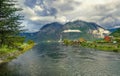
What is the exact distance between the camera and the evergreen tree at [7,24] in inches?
1961

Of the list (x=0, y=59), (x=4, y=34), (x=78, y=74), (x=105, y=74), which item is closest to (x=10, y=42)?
(x=4, y=34)

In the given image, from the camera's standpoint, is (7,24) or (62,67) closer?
(7,24)

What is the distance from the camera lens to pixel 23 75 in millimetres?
55188

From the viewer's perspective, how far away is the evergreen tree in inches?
1961

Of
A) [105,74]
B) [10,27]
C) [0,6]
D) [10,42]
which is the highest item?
[0,6]

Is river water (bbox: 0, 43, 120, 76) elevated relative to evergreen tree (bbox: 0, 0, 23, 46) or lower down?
lower down

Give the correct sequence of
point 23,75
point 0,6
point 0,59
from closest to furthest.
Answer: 1. point 0,6
2. point 23,75
3. point 0,59

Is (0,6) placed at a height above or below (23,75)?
above

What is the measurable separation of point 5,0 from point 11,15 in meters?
4.14

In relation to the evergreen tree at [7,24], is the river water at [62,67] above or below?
below

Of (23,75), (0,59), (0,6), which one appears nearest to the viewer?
(0,6)

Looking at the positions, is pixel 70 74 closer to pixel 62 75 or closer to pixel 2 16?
pixel 62 75

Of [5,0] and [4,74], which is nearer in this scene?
[5,0]

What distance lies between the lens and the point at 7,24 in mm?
50906
